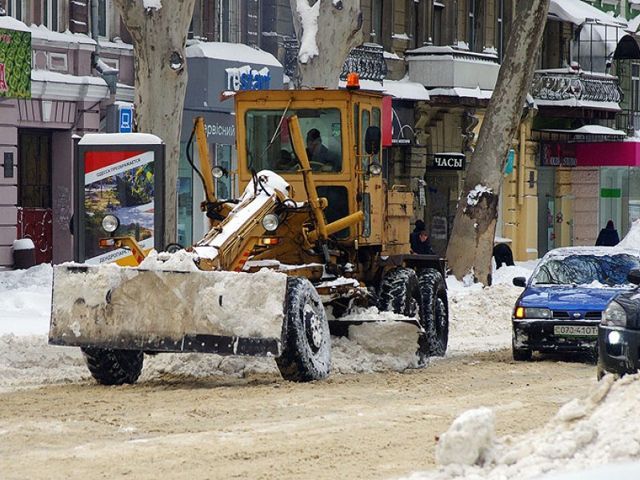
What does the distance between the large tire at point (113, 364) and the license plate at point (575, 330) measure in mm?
4569

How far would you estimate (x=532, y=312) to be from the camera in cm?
1828

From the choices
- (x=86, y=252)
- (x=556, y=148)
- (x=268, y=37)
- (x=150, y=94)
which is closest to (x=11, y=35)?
(x=150, y=94)

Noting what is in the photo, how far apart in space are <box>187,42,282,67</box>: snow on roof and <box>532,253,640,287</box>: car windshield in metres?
13.0

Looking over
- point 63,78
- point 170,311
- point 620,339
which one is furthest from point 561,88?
point 620,339

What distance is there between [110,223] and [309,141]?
7.03ft

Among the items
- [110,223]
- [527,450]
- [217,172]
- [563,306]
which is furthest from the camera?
[563,306]

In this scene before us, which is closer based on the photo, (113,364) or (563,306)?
(113,364)

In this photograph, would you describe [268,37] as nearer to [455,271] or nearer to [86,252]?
[455,271]

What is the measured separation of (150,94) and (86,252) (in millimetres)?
7374

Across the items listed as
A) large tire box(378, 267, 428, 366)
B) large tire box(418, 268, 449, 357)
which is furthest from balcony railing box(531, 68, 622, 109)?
large tire box(378, 267, 428, 366)

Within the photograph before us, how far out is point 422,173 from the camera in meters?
41.3

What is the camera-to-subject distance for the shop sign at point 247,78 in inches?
1261

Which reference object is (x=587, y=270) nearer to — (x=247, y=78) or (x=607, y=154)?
(x=247, y=78)

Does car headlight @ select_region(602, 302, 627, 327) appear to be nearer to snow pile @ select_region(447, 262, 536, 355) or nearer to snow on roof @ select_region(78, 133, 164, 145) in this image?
snow on roof @ select_region(78, 133, 164, 145)
